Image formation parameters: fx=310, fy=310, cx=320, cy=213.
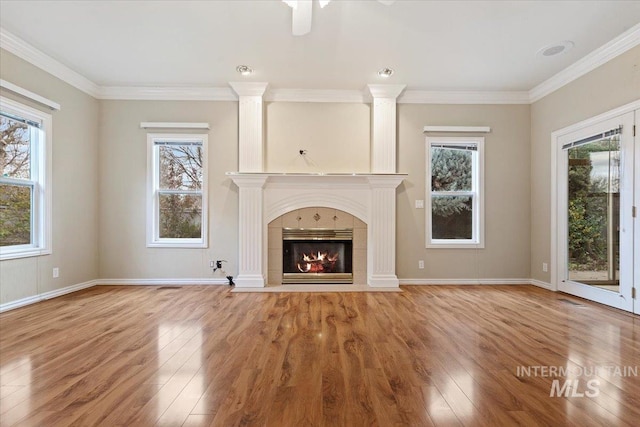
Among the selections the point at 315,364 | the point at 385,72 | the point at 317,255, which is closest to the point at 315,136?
the point at 385,72

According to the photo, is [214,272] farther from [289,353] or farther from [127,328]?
[289,353]

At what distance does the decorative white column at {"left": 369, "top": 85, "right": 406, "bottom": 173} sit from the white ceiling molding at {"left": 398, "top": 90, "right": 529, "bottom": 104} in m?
0.28

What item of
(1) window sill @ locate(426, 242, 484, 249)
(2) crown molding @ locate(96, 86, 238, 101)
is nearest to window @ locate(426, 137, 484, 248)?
(1) window sill @ locate(426, 242, 484, 249)

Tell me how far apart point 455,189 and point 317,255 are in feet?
7.61

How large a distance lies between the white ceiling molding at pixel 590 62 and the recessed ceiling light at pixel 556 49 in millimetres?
354

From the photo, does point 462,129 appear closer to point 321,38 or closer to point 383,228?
point 383,228

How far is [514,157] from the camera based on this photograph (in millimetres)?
4645

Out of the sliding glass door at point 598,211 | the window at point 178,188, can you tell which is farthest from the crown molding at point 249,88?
the sliding glass door at point 598,211

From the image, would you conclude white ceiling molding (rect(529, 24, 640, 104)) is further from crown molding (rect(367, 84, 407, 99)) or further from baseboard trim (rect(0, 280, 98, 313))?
baseboard trim (rect(0, 280, 98, 313))

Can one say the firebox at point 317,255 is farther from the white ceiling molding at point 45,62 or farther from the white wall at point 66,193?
the white ceiling molding at point 45,62

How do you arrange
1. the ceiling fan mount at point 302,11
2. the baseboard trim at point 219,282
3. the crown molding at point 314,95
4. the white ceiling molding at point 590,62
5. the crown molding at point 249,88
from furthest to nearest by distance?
the crown molding at point 314,95
the baseboard trim at point 219,282
the crown molding at point 249,88
the white ceiling molding at point 590,62
the ceiling fan mount at point 302,11

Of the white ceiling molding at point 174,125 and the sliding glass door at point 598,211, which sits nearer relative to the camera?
the sliding glass door at point 598,211

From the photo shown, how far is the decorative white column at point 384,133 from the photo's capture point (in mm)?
4441

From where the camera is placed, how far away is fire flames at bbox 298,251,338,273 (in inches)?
180
